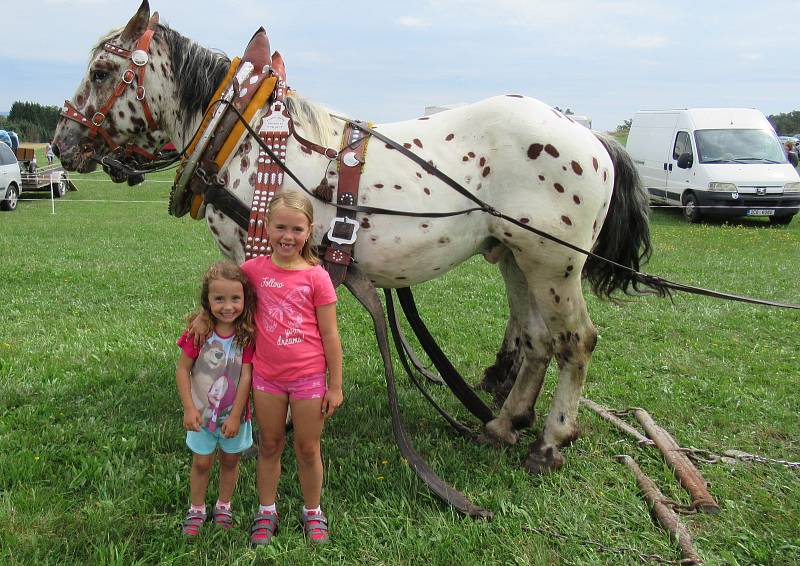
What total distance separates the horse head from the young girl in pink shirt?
1.30 meters

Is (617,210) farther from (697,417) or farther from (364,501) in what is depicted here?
(364,501)

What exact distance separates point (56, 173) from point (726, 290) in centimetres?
1855

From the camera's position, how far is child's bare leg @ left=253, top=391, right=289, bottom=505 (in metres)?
2.52

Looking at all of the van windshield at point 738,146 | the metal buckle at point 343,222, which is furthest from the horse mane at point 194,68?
the van windshield at point 738,146

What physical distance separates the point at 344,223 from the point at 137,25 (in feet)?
4.97

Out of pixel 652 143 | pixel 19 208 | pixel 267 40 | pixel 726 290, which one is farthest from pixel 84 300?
pixel 652 143

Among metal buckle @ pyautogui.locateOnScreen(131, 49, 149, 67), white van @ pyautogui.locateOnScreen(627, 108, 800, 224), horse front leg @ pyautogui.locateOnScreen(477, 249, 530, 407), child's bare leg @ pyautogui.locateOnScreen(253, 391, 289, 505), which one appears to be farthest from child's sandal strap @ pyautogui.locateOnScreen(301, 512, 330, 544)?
white van @ pyautogui.locateOnScreen(627, 108, 800, 224)

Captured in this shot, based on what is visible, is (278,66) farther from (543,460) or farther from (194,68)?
(543,460)

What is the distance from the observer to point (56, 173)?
18.8 metres

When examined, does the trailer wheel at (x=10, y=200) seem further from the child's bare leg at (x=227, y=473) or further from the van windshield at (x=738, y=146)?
the van windshield at (x=738, y=146)

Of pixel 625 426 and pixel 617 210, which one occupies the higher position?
pixel 617 210

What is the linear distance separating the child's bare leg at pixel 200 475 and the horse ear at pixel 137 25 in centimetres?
215

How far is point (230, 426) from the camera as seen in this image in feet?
8.20

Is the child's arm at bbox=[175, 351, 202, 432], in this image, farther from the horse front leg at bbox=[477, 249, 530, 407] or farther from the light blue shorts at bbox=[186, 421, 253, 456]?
the horse front leg at bbox=[477, 249, 530, 407]
